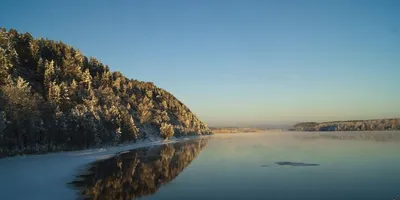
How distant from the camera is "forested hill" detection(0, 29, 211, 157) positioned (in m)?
57.5

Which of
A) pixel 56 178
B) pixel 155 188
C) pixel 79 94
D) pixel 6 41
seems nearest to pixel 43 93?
pixel 79 94

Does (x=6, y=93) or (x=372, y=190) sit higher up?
(x=6, y=93)

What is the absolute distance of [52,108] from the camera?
230 feet

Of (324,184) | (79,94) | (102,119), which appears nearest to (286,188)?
(324,184)

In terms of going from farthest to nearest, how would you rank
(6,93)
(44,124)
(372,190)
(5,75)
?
(5,75), (44,124), (6,93), (372,190)

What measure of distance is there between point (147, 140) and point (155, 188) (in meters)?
96.3

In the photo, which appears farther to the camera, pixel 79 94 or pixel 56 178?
pixel 79 94

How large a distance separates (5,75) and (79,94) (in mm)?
22949

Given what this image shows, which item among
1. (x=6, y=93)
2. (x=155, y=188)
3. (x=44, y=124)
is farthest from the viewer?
(x=44, y=124)

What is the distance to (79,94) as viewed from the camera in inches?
3856

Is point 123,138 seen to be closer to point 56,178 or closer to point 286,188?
point 56,178

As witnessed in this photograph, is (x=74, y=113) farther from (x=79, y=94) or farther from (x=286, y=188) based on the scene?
(x=286, y=188)

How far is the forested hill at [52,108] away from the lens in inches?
2263

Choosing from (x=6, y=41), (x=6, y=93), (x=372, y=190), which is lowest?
(x=372, y=190)
